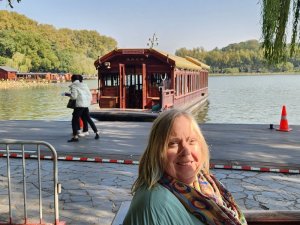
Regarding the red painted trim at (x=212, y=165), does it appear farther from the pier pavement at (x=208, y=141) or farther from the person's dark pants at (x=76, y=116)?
the person's dark pants at (x=76, y=116)

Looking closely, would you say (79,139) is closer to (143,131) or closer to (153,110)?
(143,131)

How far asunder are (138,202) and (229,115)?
25485 mm

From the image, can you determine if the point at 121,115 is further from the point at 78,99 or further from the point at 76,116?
the point at 78,99

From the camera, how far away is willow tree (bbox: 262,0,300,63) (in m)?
6.33

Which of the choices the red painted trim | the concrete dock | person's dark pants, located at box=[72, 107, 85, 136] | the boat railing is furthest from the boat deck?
the red painted trim

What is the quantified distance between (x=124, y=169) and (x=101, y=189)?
1.27 meters

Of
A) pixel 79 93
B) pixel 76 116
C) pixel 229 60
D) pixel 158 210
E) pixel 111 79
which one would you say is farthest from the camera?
pixel 229 60

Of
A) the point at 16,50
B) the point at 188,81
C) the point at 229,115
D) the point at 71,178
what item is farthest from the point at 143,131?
the point at 16,50

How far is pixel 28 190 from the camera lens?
554 cm

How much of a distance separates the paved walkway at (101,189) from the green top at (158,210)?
2943 millimetres

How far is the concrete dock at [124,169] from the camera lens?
4.86 meters

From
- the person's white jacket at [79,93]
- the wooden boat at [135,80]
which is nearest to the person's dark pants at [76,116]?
the person's white jacket at [79,93]

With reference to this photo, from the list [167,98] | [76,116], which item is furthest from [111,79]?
[76,116]

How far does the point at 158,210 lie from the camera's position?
4.80ft
